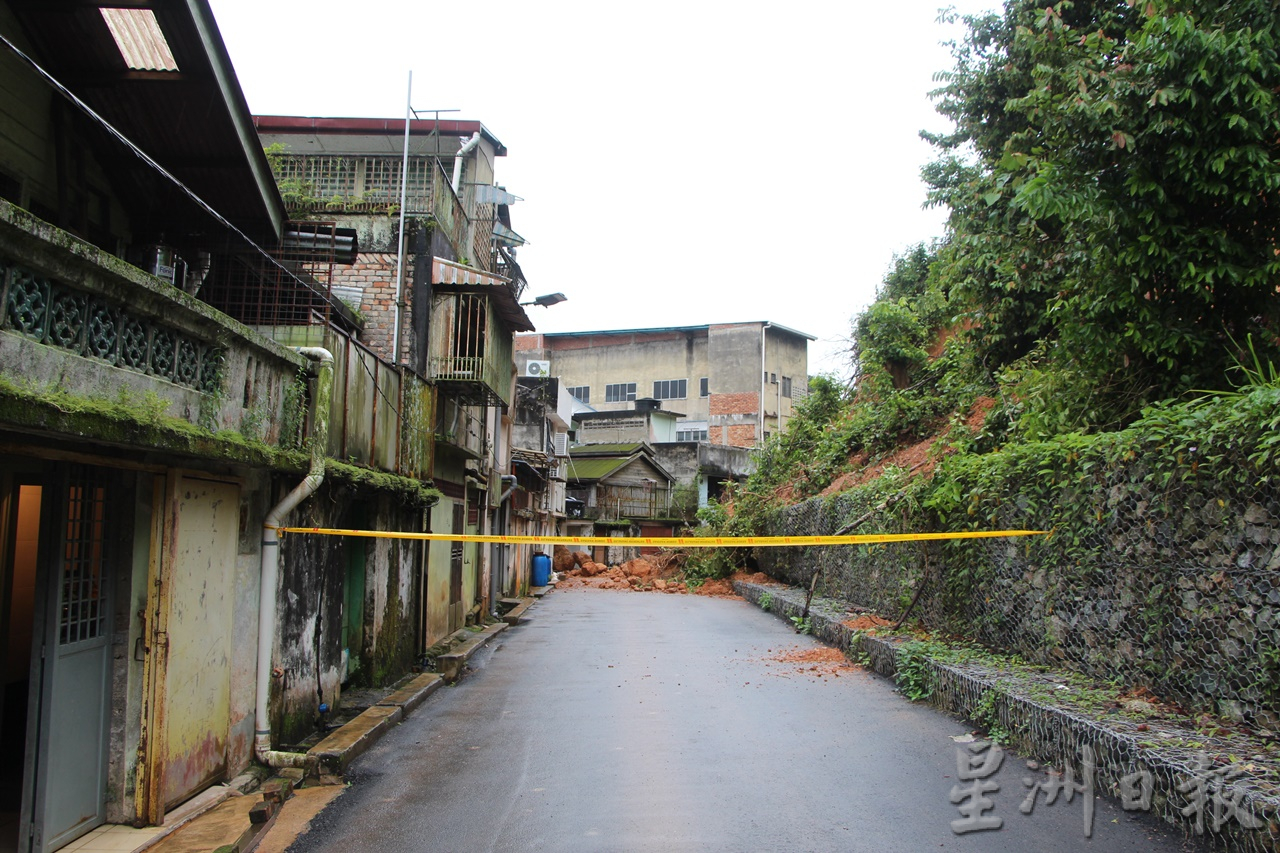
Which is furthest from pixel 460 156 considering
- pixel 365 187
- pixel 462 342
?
pixel 462 342

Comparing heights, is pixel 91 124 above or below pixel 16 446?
above

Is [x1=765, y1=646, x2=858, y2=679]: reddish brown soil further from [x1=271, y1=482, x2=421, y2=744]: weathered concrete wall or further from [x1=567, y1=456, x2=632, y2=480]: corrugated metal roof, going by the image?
[x1=567, y1=456, x2=632, y2=480]: corrugated metal roof

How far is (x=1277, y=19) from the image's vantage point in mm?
7316

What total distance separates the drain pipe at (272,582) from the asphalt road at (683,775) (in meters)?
0.67

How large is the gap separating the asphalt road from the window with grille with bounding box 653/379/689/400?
123ft

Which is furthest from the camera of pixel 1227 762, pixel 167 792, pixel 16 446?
pixel 167 792

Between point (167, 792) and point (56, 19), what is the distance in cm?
585

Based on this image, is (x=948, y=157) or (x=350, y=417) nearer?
(x=350, y=417)

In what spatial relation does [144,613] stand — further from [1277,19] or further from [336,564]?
[1277,19]

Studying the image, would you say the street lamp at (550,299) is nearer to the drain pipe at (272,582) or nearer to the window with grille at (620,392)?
the drain pipe at (272,582)

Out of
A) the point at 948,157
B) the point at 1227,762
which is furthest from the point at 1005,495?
the point at 948,157

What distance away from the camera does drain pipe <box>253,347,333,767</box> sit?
6.76 meters

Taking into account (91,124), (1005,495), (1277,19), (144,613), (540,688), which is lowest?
(540,688)

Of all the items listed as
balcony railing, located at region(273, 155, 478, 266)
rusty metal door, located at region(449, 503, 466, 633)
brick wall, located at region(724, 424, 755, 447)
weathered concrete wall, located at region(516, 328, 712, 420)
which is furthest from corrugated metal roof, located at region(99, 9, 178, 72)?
brick wall, located at region(724, 424, 755, 447)
